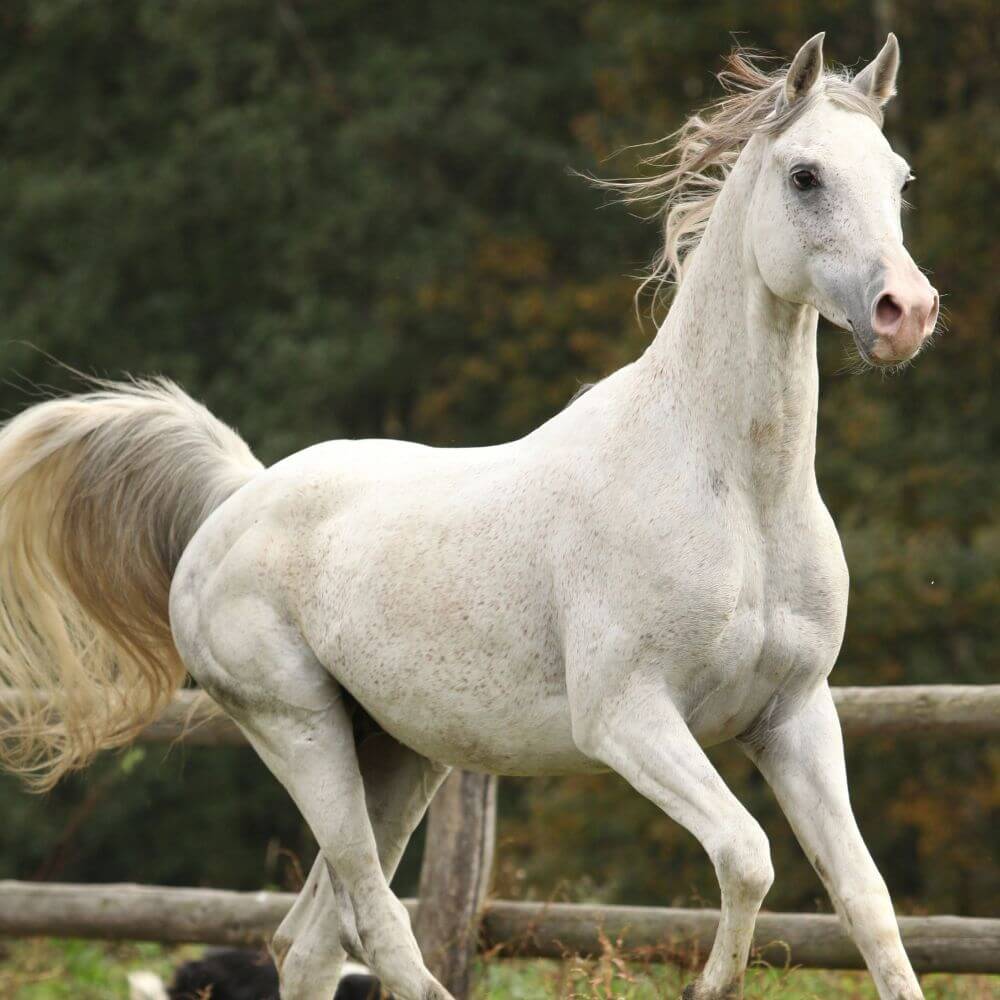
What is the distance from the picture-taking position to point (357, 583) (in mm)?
4410

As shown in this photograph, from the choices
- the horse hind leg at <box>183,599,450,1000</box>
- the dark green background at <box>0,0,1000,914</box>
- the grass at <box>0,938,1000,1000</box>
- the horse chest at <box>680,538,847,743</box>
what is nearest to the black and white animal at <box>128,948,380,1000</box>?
the grass at <box>0,938,1000,1000</box>

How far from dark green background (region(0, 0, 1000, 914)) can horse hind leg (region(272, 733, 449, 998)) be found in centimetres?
838

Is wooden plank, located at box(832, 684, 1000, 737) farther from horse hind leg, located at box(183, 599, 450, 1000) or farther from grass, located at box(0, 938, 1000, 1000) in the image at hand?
horse hind leg, located at box(183, 599, 450, 1000)

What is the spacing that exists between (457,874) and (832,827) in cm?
252

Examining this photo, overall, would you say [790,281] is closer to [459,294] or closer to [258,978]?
[258,978]

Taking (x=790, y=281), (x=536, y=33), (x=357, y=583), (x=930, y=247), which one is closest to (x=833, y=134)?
(x=790, y=281)

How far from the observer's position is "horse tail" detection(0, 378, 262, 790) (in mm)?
5262

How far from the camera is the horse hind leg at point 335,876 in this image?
184 inches

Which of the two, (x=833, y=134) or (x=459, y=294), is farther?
(x=459, y=294)

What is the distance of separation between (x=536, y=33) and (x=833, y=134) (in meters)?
15.1

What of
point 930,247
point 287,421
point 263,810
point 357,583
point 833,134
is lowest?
point 263,810

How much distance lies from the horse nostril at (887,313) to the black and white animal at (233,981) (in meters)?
3.24

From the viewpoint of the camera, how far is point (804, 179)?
362cm

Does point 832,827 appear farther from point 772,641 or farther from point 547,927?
point 547,927
